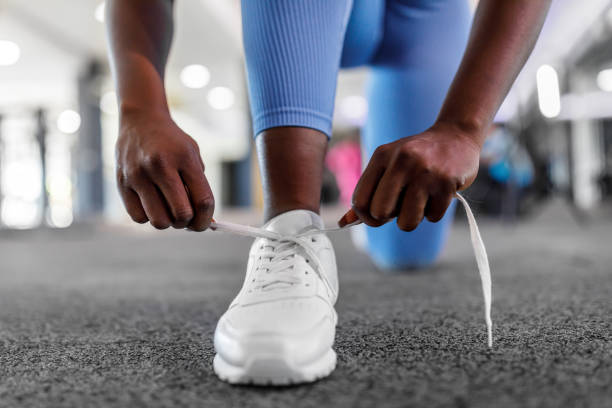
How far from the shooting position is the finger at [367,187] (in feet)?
1.15

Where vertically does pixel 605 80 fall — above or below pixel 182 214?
above

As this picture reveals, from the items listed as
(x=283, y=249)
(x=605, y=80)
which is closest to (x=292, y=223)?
(x=283, y=249)

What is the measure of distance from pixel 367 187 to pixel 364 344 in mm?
164

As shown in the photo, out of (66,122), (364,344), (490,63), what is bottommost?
(364,344)

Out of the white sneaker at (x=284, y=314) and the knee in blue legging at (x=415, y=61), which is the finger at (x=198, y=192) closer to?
the white sneaker at (x=284, y=314)

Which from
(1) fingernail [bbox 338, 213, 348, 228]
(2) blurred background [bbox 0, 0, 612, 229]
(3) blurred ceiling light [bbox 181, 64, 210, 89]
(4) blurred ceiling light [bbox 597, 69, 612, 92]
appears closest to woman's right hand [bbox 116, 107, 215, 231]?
(1) fingernail [bbox 338, 213, 348, 228]

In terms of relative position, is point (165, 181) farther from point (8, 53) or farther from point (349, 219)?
point (8, 53)

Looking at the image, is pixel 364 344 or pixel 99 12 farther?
pixel 99 12

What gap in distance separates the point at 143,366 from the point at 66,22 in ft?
17.2

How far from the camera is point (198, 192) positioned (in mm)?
363

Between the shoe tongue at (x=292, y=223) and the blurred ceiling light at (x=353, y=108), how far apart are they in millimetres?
7750

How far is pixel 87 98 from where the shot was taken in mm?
5746

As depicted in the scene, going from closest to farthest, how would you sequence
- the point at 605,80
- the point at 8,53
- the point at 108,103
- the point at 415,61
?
the point at 415,61 < the point at 8,53 < the point at 108,103 < the point at 605,80

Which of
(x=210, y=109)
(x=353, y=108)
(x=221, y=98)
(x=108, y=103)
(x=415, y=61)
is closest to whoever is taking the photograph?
(x=415, y=61)
